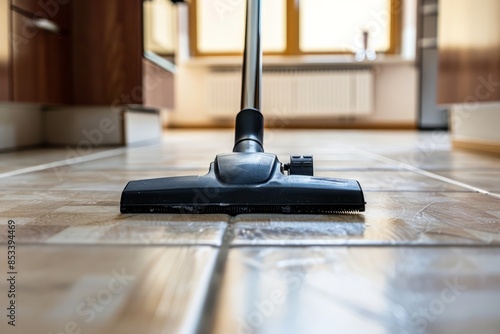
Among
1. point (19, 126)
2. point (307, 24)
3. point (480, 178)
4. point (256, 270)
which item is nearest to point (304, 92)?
point (307, 24)

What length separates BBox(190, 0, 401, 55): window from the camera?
5180 millimetres

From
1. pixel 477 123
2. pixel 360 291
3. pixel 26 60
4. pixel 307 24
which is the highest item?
pixel 307 24

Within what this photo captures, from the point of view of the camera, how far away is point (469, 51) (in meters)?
1.79

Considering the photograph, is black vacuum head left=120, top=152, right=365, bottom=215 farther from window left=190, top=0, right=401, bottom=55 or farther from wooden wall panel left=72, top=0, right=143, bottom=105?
window left=190, top=0, right=401, bottom=55

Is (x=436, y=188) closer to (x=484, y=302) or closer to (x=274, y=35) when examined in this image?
(x=484, y=302)

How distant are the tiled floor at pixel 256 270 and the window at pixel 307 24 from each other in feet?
15.2

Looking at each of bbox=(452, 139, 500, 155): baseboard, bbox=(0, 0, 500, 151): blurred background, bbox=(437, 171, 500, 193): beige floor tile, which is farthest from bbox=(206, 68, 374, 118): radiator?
bbox=(437, 171, 500, 193): beige floor tile

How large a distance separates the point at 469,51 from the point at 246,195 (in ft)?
4.74

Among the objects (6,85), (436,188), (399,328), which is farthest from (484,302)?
(6,85)

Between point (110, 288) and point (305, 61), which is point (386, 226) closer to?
point (110, 288)

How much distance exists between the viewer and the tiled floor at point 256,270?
12.2 inches

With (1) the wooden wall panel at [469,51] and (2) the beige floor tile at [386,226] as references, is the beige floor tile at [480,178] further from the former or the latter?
(1) the wooden wall panel at [469,51]

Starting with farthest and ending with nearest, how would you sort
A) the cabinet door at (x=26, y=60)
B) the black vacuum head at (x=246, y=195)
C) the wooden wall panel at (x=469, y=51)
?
1. the cabinet door at (x=26, y=60)
2. the wooden wall panel at (x=469, y=51)
3. the black vacuum head at (x=246, y=195)

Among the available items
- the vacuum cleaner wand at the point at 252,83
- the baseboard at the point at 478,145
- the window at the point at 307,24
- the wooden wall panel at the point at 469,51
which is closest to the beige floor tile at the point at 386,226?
the vacuum cleaner wand at the point at 252,83
